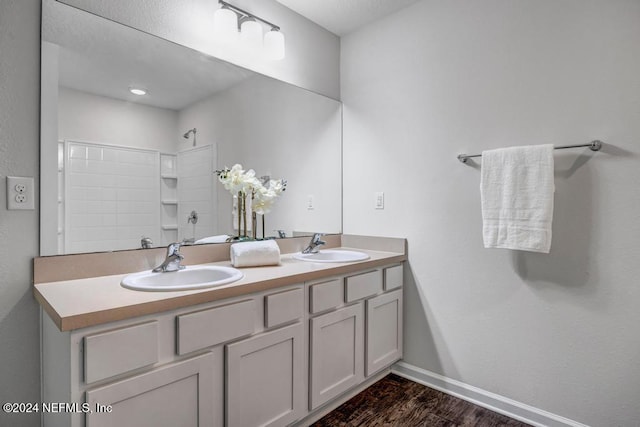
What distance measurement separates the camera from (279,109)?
87.2 inches

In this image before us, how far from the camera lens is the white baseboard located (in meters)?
1.66

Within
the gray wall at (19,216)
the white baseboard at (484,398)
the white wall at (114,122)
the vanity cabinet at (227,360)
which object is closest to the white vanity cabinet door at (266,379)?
the vanity cabinet at (227,360)

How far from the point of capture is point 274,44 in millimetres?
2016

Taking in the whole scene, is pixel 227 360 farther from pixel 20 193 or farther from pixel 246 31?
pixel 246 31

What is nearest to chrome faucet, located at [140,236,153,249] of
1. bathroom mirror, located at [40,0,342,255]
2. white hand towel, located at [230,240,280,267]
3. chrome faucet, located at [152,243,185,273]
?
bathroom mirror, located at [40,0,342,255]

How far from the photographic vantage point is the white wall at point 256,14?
1.57m

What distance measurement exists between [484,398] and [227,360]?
1.42m

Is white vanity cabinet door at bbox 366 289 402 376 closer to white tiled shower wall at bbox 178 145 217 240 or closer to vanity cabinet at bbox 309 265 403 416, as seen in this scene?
vanity cabinet at bbox 309 265 403 416

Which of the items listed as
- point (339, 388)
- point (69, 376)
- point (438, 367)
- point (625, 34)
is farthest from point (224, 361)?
point (625, 34)

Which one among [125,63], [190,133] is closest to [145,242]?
[190,133]

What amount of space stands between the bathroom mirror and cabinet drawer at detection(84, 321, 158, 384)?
1.95 feet

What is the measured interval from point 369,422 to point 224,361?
0.87m

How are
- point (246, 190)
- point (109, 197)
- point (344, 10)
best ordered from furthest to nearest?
point (344, 10) → point (246, 190) → point (109, 197)

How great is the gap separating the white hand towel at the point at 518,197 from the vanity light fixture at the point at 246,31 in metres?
1.31
